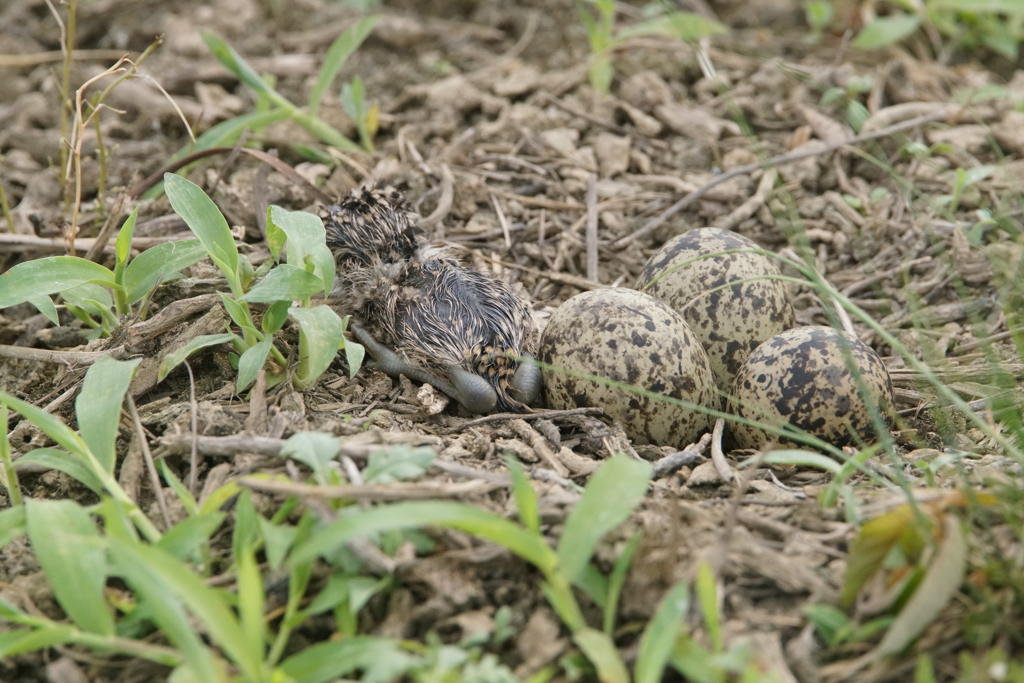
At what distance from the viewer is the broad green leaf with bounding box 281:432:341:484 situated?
2146 mm

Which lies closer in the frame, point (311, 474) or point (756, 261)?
point (311, 474)

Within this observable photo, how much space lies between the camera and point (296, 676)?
183 cm

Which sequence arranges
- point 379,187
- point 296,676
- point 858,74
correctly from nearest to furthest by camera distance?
1. point 296,676
2. point 379,187
3. point 858,74

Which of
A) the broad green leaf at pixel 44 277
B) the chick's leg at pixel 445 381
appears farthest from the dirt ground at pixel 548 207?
the broad green leaf at pixel 44 277

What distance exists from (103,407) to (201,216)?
68 centimetres

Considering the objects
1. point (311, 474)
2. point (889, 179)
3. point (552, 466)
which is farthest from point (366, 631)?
point (889, 179)

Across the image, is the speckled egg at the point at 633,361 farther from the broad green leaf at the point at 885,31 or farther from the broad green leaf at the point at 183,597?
the broad green leaf at the point at 885,31

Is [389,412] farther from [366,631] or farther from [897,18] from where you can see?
[897,18]

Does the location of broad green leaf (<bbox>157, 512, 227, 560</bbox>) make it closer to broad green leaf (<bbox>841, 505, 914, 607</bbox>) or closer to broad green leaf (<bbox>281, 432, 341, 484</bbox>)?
broad green leaf (<bbox>281, 432, 341, 484</bbox>)

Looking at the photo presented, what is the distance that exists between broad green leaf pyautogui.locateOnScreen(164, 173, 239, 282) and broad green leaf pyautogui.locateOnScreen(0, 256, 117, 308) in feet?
1.18

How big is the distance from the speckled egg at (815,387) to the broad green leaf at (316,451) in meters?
1.33

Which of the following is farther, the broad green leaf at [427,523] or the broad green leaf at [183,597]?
the broad green leaf at [427,523]

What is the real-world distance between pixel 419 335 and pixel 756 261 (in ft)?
4.27

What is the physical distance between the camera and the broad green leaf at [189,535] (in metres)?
2.06
